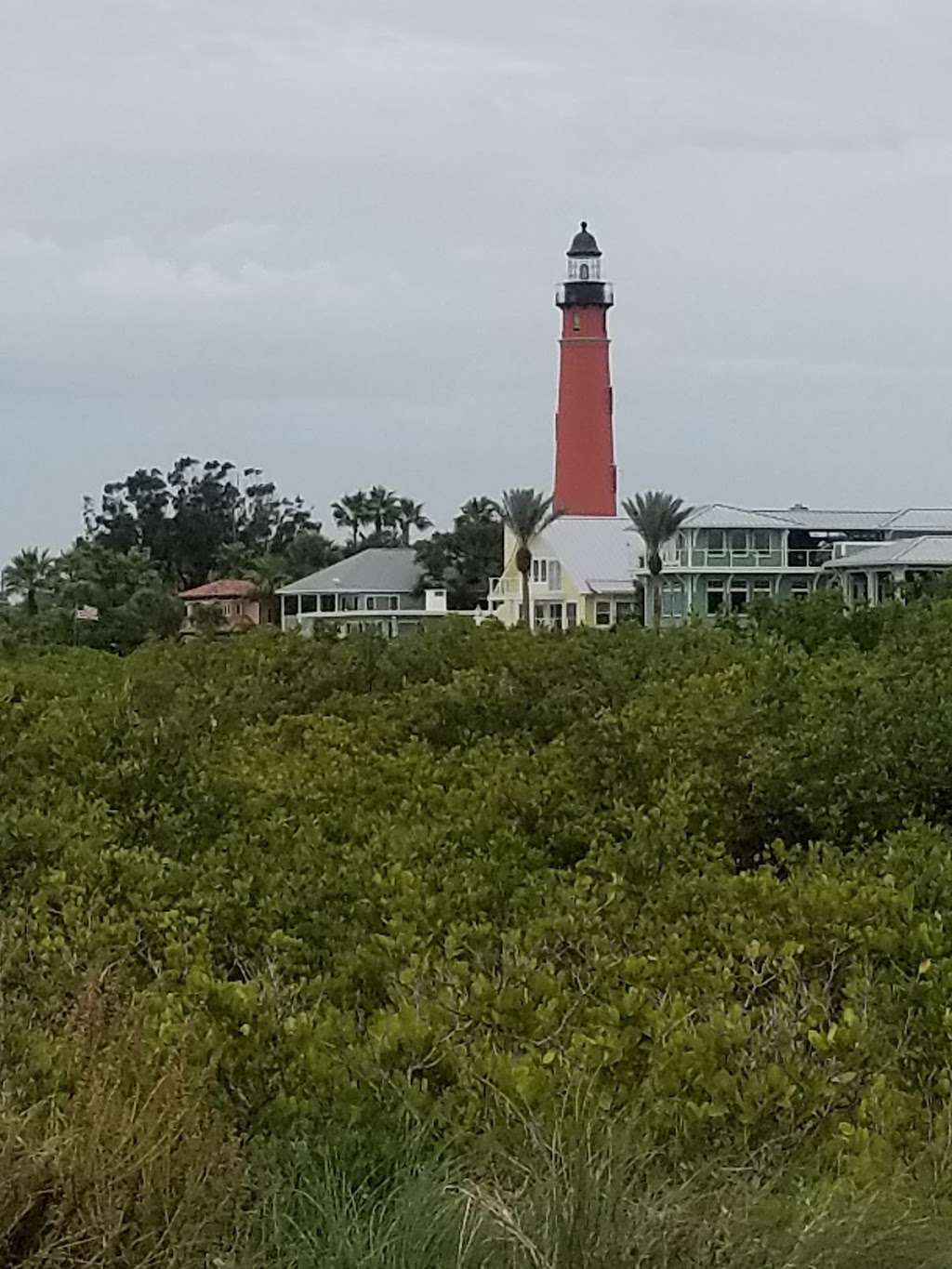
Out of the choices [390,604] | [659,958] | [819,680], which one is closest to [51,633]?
[390,604]

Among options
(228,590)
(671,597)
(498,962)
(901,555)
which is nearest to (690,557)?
(671,597)

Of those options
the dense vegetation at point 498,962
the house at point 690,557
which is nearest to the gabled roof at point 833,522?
the house at point 690,557

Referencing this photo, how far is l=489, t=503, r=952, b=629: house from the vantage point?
37.0 meters

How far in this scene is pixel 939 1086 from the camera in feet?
15.3

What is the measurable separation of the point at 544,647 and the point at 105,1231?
5.52 meters

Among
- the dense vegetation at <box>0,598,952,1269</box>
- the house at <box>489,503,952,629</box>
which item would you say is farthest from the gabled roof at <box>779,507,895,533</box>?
the dense vegetation at <box>0,598,952,1269</box>

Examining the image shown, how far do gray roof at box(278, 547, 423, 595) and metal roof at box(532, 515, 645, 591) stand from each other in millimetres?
4784

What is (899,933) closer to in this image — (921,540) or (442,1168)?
(442,1168)

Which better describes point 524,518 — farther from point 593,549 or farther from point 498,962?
point 498,962

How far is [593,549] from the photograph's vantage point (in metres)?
38.2

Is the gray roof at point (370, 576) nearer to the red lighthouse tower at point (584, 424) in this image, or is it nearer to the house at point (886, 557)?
the red lighthouse tower at point (584, 424)

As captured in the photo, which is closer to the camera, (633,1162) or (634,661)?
(633,1162)

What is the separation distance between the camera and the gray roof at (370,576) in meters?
42.1

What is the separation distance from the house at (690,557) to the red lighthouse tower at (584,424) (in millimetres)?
2080
